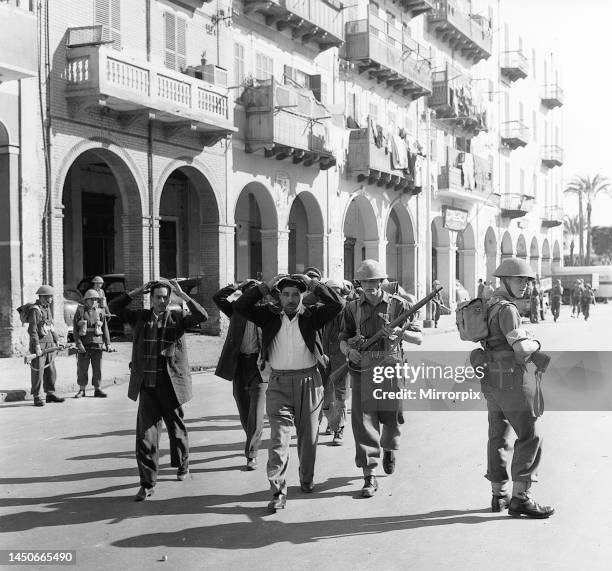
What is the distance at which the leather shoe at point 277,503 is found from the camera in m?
5.96

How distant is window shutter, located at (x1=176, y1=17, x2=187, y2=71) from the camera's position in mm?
20484

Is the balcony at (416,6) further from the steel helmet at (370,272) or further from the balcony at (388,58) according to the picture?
the steel helmet at (370,272)

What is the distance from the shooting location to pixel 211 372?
1574 cm

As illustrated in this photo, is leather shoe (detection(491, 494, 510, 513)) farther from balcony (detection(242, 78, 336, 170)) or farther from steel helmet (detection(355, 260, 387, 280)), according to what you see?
balcony (detection(242, 78, 336, 170))

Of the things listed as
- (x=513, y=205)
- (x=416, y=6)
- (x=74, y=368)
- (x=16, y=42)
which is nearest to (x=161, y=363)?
(x=74, y=368)

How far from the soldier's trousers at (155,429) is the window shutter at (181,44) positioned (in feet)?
49.4

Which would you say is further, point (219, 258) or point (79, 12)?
point (219, 258)

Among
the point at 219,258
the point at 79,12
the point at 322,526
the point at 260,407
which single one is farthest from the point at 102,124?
the point at 322,526

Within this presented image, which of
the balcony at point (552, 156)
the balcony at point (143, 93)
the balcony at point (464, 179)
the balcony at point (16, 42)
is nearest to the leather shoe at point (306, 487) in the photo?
the balcony at point (16, 42)

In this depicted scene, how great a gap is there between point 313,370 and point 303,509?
1055 mm

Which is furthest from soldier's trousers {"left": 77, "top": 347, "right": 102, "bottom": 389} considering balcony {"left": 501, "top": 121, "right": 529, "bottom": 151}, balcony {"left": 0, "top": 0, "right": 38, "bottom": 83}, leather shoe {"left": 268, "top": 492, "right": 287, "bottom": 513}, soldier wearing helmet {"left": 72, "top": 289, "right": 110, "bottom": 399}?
balcony {"left": 501, "top": 121, "right": 529, "bottom": 151}

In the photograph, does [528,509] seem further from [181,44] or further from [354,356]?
[181,44]

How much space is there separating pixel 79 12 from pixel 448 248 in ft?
73.3

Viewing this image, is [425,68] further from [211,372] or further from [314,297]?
[314,297]
